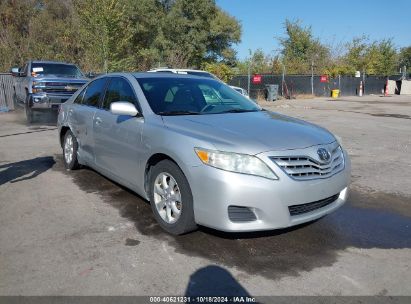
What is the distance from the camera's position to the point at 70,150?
676 cm

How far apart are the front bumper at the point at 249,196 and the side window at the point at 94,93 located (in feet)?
8.70

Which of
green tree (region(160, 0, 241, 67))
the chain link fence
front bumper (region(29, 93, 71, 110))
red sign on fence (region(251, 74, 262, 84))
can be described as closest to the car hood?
front bumper (region(29, 93, 71, 110))

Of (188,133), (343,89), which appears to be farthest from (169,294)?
(343,89)

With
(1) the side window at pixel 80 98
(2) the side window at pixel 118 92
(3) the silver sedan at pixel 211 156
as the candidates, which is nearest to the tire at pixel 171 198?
(3) the silver sedan at pixel 211 156

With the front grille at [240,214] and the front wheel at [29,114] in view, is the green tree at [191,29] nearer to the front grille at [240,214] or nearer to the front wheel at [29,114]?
the front wheel at [29,114]

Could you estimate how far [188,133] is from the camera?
409 centimetres

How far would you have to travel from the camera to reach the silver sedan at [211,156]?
3.71 m

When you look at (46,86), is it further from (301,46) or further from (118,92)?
(301,46)

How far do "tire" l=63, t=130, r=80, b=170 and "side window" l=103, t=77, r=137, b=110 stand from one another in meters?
1.22

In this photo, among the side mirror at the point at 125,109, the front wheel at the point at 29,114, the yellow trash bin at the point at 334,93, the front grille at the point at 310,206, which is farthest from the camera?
the yellow trash bin at the point at 334,93

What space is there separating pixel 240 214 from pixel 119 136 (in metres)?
1.99

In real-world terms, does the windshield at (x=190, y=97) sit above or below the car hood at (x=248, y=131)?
above

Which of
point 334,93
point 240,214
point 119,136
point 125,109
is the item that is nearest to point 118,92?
point 119,136

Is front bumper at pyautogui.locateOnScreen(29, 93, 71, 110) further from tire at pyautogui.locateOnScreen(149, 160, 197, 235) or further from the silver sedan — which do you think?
tire at pyautogui.locateOnScreen(149, 160, 197, 235)
